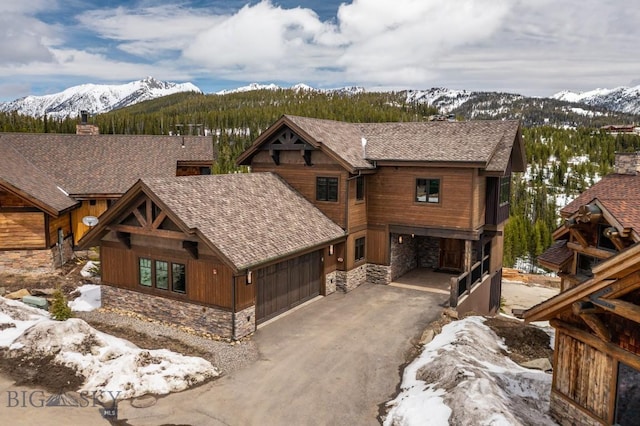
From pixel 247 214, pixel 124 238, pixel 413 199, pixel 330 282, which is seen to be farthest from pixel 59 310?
pixel 413 199

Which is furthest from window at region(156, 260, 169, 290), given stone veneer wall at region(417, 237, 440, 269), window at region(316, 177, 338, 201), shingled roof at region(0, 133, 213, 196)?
stone veneer wall at region(417, 237, 440, 269)

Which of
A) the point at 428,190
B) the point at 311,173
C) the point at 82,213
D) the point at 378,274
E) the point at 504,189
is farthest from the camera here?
the point at 82,213

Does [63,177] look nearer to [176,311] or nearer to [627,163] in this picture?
[176,311]

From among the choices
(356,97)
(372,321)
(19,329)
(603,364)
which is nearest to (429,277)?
(372,321)

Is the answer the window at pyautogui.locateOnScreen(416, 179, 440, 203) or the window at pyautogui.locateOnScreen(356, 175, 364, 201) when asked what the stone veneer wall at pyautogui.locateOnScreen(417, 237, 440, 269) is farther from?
the window at pyautogui.locateOnScreen(356, 175, 364, 201)

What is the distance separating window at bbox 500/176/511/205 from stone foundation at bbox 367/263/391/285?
21.2 feet

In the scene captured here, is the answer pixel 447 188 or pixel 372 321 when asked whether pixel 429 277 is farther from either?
pixel 372 321

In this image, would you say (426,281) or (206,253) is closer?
(206,253)

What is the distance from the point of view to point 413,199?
21625 millimetres

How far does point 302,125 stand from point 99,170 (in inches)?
611

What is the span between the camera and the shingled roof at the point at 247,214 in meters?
15.5

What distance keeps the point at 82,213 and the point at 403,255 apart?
18.5 meters

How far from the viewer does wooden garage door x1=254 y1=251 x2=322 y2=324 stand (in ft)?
55.4

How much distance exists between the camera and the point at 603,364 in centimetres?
906
